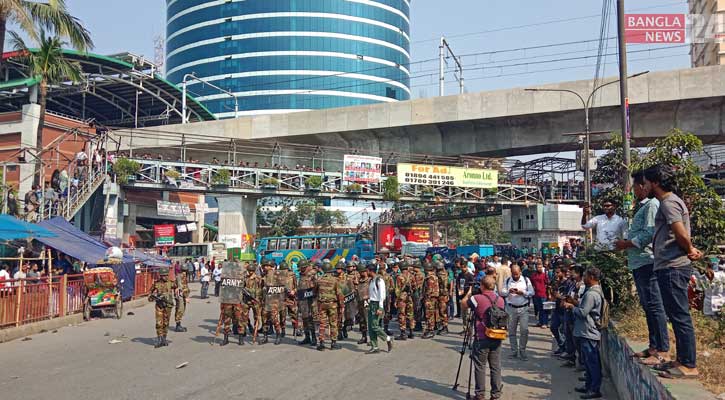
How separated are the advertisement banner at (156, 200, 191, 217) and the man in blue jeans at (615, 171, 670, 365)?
130ft

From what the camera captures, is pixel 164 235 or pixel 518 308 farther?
pixel 164 235

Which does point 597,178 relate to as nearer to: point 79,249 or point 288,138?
point 79,249

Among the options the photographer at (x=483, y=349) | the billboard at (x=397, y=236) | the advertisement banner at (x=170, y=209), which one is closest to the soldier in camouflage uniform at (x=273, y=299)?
the photographer at (x=483, y=349)

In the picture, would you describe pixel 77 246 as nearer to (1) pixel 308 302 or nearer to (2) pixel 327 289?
(1) pixel 308 302

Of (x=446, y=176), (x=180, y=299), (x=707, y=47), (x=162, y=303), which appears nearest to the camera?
(x=162, y=303)

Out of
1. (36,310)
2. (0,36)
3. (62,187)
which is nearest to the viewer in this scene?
(36,310)

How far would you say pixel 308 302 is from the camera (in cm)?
1291

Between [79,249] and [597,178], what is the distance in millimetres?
16162

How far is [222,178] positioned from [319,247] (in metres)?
8.72

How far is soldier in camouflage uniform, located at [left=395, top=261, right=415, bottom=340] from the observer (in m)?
13.2

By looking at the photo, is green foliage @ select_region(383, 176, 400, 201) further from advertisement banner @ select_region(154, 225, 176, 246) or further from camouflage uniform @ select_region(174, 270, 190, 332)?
advertisement banner @ select_region(154, 225, 176, 246)

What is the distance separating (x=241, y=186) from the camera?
31.3m

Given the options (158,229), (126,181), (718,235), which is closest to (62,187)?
(126,181)

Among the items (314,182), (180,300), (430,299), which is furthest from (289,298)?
(314,182)
